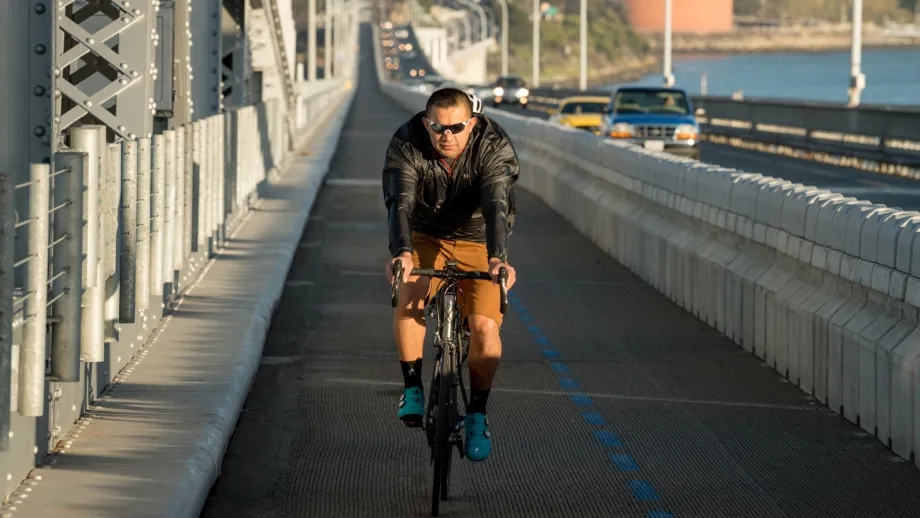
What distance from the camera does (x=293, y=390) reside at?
1215 centimetres

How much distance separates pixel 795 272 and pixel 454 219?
14.4ft

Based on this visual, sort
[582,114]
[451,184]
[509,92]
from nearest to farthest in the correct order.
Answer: [451,184]
[582,114]
[509,92]

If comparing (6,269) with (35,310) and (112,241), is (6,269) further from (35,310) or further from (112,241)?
(112,241)

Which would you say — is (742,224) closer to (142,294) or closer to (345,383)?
(345,383)

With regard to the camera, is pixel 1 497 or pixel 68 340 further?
pixel 68 340

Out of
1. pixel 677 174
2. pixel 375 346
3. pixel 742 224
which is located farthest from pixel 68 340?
pixel 677 174

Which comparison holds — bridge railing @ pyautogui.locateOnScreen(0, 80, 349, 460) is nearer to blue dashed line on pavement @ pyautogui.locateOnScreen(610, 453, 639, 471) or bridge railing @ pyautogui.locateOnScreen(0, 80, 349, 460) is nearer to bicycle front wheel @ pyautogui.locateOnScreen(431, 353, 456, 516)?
bicycle front wheel @ pyautogui.locateOnScreen(431, 353, 456, 516)

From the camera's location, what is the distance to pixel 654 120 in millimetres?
42562

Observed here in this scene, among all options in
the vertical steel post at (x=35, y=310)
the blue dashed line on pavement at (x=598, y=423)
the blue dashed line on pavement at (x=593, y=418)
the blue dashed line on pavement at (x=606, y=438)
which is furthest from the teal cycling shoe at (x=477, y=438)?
the blue dashed line on pavement at (x=593, y=418)

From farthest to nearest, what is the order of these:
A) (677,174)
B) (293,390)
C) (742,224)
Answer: (677,174) < (742,224) < (293,390)

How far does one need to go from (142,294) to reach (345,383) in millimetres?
1555

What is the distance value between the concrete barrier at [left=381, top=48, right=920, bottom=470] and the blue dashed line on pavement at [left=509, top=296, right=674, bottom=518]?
1.39 metres

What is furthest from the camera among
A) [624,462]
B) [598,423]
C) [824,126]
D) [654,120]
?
[824,126]

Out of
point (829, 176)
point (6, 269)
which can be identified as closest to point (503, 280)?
point (6, 269)
